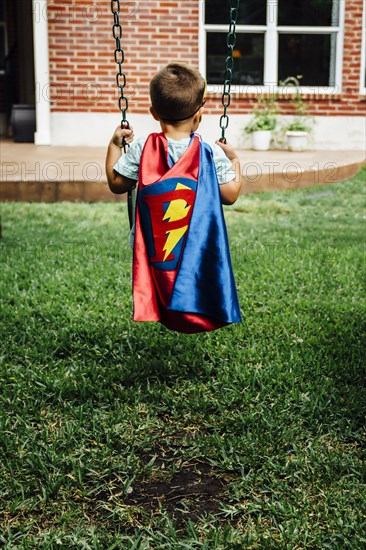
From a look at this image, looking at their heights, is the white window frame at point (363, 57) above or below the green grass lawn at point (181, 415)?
above

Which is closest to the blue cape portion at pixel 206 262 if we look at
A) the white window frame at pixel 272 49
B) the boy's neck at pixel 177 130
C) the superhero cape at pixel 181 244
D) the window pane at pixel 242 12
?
the superhero cape at pixel 181 244

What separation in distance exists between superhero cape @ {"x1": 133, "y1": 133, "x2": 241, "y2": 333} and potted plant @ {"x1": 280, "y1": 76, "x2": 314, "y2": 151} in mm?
8101

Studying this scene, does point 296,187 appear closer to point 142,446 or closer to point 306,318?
point 306,318

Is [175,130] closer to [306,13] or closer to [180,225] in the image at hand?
[180,225]

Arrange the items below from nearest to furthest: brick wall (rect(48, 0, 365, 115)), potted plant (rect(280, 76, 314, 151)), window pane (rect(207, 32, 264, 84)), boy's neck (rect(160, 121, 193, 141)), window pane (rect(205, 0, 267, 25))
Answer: boy's neck (rect(160, 121, 193, 141))
brick wall (rect(48, 0, 365, 115))
potted plant (rect(280, 76, 314, 151))
window pane (rect(205, 0, 267, 25))
window pane (rect(207, 32, 264, 84))

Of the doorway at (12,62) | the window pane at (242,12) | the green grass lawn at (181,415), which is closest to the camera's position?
the green grass lawn at (181,415)

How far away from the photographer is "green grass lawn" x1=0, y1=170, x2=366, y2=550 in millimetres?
2447

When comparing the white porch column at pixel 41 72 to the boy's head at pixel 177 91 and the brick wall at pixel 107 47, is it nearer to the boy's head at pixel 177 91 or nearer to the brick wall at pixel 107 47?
the brick wall at pixel 107 47

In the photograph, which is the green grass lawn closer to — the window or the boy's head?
the boy's head

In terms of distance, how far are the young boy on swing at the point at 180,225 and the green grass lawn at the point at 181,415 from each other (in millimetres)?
455

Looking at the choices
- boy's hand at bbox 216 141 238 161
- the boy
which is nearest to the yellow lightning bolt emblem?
the boy

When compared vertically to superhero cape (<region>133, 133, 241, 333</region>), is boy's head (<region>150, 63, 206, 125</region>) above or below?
above

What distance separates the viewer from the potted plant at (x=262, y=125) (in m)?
10.9

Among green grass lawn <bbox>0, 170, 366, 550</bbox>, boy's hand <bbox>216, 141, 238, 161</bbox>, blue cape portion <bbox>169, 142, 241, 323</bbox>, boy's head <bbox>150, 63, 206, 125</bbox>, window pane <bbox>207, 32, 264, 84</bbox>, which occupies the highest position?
window pane <bbox>207, 32, 264, 84</bbox>
